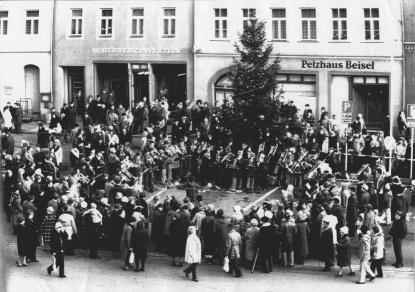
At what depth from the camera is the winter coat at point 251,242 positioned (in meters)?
19.3

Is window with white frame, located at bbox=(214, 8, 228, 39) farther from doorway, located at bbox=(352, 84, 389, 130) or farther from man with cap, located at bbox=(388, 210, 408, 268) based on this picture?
man with cap, located at bbox=(388, 210, 408, 268)

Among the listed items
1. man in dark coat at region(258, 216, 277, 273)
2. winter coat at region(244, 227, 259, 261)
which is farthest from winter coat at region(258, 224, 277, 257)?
winter coat at region(244, 227, 259, 261)

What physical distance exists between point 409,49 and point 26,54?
11.7 meters

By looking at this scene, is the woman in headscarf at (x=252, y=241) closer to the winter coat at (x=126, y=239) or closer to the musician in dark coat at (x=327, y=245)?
the musician in dark coat at (x=327, y=245)

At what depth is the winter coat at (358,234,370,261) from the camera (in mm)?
18469

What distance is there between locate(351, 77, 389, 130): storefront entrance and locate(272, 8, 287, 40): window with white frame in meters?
2.68

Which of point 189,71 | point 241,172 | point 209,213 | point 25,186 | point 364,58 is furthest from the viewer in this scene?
point 189,71

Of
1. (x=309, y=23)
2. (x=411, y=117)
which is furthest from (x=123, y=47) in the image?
(x=411, y=117)

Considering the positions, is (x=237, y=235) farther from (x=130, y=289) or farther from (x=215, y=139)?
(x=215, y=139)

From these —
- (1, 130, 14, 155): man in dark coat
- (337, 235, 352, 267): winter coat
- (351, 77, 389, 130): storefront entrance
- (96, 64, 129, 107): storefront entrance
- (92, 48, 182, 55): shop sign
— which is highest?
(92, 48, 182, 55): shop sign

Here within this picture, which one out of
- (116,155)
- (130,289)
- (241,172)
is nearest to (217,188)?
(241,172)

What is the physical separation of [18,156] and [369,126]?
10.1 m

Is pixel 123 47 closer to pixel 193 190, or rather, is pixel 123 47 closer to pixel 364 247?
pixel 193 190

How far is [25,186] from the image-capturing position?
72.9 feet
